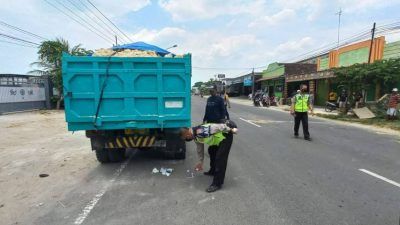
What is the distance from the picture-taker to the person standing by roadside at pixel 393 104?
1633 centimetres

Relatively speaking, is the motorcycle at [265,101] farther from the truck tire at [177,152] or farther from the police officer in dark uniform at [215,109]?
the police officer in dark uniform at [215,109]

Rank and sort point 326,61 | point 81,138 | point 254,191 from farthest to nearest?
point 326,61, point 81,138, point 254,191

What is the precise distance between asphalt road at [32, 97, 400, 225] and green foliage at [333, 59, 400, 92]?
10.7 meters

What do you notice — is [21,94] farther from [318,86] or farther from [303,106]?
[318,86]

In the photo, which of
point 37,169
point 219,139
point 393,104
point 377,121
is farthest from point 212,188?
point 393,104

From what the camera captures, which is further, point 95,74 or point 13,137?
point 13,137

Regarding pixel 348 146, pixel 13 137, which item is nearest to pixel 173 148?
pixel 348 146

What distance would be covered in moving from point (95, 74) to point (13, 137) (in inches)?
308

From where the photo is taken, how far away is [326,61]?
30.7 m

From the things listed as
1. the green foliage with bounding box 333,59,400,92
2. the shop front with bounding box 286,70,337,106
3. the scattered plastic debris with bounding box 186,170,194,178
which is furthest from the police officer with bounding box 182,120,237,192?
the shop front with bounding box 286,70,337,106

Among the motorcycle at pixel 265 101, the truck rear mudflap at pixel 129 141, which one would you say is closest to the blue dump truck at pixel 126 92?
the truck rear mudflap at pixel 129 141

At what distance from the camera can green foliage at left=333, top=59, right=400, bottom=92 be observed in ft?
56.1

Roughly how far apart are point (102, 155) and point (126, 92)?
1.82 metres

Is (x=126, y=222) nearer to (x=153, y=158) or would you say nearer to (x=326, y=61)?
(x=153, y=158)
